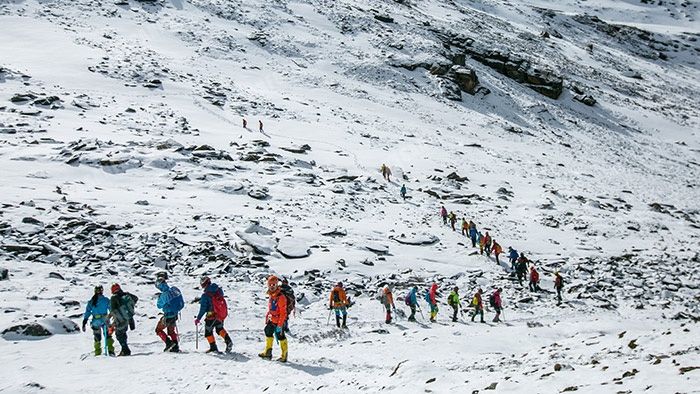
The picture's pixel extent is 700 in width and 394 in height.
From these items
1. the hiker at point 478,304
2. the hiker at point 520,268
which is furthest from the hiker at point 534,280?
the hiker at point 478,304

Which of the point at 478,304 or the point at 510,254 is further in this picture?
the point at 510,254

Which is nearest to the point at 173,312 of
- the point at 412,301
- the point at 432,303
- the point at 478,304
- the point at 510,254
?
the point at 412,301

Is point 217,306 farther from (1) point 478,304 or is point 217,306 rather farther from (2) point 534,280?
(2) point 534,280

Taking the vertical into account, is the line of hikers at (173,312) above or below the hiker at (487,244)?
above

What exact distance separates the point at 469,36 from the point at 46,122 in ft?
199

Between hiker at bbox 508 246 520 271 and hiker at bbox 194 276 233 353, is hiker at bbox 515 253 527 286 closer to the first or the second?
hiker at bbox 508 246 520 271

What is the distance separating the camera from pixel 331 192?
78.8ft

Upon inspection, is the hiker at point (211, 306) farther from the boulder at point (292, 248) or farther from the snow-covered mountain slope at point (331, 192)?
the boulder at point (292, 248)

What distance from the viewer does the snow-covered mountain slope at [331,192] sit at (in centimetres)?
835

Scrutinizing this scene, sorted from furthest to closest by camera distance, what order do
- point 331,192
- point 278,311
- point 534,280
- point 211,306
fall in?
point 331,192
point 534,280
point 211,306
point 278,311

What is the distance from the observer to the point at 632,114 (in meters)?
55.2

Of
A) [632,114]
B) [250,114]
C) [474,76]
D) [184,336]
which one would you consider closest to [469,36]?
[474,76]

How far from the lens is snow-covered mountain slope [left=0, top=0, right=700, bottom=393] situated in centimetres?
835

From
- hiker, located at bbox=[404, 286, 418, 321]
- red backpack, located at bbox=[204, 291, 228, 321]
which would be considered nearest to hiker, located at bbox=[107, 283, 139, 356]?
red backpack, located at bbox=[204, 291, 228, 321]
